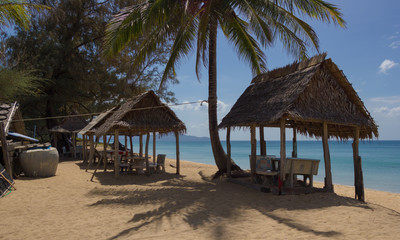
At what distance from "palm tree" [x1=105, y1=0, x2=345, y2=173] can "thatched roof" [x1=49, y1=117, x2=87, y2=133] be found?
1074 centimetres

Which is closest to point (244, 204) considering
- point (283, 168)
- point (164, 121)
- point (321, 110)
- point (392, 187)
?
point (283, 168)

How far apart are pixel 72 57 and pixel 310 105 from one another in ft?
53.2

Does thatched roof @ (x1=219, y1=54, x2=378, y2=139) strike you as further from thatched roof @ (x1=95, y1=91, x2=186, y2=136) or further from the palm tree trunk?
thatched roof @ (x1=95, y1=91, x2=186, y2=136)

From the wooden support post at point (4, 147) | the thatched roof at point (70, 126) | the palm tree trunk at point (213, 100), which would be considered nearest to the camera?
the wooden support post at point (4, 147)

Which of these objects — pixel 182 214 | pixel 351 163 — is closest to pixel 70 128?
pixel 182 214

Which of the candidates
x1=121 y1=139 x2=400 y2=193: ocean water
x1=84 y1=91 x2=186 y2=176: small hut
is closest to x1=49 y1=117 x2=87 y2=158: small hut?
x1=84 y1=91 x2=186 y2=176: small hut

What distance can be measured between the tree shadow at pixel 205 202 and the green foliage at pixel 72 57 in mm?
11067

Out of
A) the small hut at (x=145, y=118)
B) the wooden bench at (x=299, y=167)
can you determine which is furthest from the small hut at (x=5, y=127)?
the wooden bench at (x=299, y=167)

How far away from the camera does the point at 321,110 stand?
7.73 m

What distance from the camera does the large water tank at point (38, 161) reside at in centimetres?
1002

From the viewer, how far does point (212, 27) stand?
983cm

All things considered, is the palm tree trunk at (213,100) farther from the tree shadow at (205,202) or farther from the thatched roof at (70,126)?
the thatched roof at (70,126)

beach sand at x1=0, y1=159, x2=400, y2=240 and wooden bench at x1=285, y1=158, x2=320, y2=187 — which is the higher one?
wooden bench at x1=285, y1=158, x2=320, y2=187

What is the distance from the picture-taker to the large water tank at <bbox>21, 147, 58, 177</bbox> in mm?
10023
